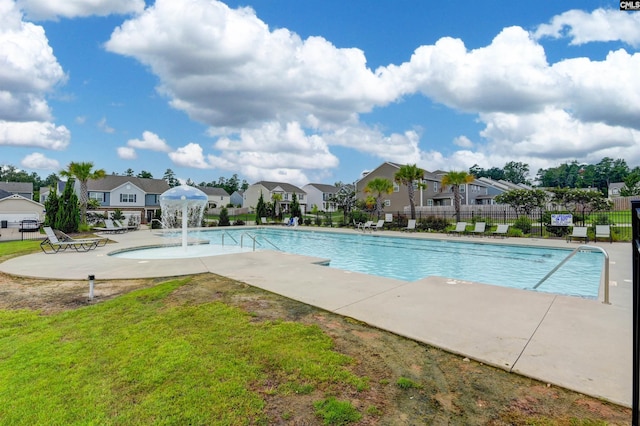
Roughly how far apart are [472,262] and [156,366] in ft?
39.6

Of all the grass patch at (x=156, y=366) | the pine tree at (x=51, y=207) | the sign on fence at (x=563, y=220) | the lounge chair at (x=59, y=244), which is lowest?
the grass patch at (x=156, y=366)

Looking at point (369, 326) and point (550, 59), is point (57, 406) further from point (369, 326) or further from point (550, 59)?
point (550, 59)

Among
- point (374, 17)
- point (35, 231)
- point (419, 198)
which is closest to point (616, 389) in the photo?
point (374, 17)

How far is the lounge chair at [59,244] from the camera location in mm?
12680

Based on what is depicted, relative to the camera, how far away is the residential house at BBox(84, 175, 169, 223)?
4078 centimetres

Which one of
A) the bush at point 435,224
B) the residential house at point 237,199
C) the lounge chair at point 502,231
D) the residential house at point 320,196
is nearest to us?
the lounge chair at point 502,231

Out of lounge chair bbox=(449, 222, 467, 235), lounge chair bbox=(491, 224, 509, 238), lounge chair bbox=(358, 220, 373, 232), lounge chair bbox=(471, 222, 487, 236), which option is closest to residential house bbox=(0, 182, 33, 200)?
lounge chair bbox=(358, 220, 373, 232)

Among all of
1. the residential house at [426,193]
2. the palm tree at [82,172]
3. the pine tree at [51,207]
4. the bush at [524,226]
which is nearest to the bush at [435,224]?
the bush at [524,226]

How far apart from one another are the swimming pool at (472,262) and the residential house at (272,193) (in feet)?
136

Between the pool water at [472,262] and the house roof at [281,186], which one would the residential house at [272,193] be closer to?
the house roof at [281,186]

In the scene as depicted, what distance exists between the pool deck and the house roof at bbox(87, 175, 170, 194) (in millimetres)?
37430

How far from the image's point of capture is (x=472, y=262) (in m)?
12.5

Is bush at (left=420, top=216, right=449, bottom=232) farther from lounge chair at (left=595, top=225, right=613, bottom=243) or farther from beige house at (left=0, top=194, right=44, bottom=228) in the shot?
beige house at (left=0, top=194, right=44, bottom=228)

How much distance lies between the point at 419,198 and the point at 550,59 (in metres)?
25.0
